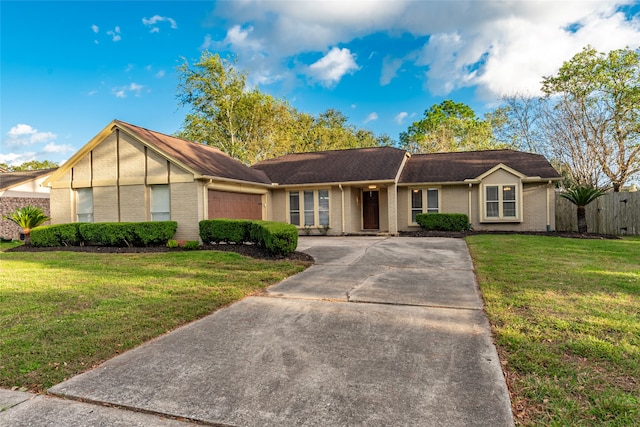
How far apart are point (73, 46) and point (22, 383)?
20284mm

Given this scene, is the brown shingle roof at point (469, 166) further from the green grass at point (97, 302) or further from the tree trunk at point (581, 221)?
the green grass at point (97, 302)

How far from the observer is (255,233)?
11523 mm

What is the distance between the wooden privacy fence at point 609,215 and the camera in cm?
1641

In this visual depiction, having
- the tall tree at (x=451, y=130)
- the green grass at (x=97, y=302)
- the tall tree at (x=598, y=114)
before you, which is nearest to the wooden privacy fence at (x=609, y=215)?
the tall tree at (x=598, y=114)

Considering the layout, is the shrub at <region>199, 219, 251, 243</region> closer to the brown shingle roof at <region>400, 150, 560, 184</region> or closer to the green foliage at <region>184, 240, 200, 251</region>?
the green foliage at <region>184, 240, 200, 251</region>

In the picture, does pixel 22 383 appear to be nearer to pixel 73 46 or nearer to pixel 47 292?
pixel 47 292

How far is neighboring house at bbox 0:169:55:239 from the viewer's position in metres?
19.0

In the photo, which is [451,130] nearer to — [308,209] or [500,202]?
[500,202]

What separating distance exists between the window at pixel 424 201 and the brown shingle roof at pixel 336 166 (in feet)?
5.67

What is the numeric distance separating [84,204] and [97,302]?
38.3ft

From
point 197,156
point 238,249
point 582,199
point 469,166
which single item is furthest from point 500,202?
point 197,156

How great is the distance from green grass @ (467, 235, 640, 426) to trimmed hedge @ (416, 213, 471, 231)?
27.6 ft

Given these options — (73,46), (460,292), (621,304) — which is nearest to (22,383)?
(460,292)

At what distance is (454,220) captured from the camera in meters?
16.5
